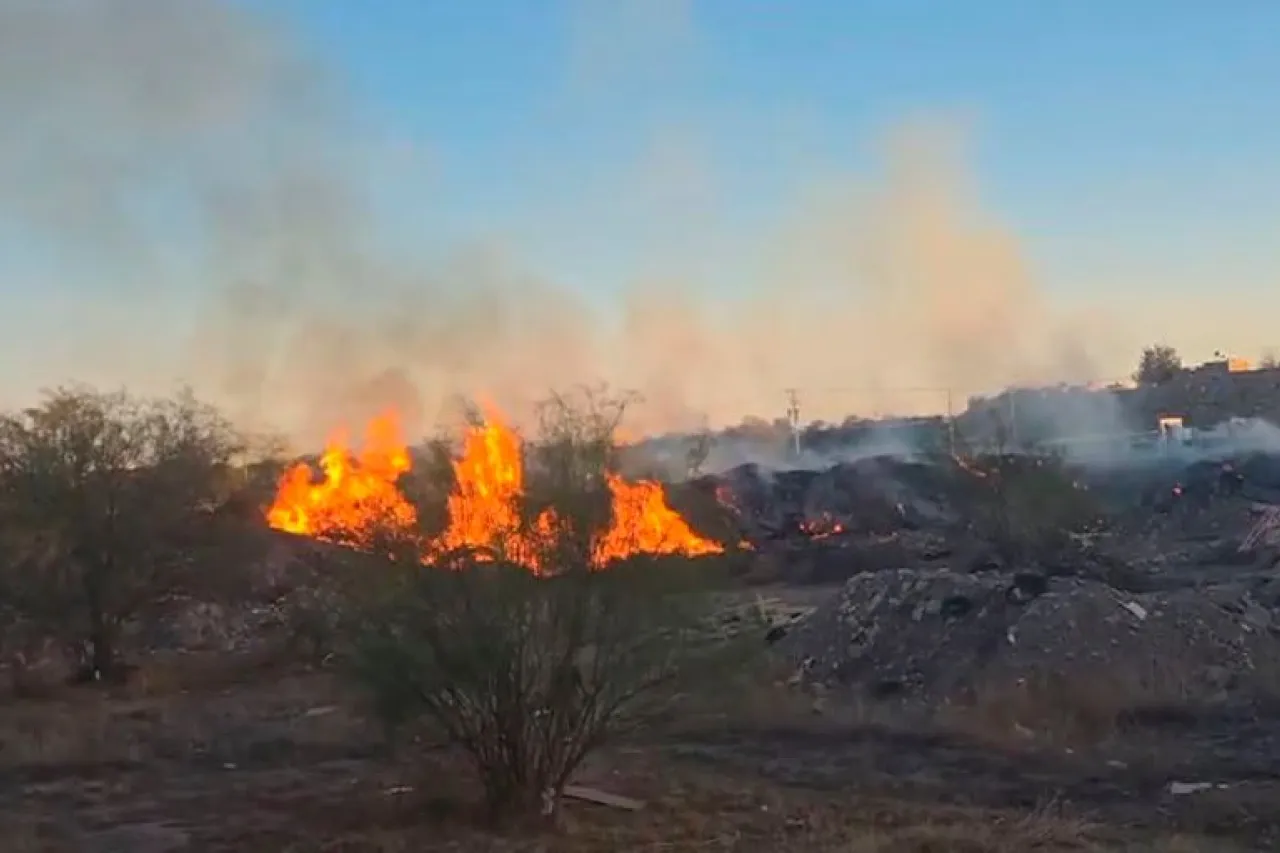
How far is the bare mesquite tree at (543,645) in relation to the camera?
12148 mm

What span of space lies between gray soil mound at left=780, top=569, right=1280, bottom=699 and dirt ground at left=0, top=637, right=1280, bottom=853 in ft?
6.68

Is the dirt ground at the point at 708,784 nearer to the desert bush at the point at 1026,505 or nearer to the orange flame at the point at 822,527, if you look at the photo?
the desert bush at the point at 1026,505

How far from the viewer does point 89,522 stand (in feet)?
83.6

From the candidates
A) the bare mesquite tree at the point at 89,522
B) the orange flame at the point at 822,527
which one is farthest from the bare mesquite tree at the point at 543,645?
the orange flame at the point at 822,527

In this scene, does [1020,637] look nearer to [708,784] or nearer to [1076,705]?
[1076,705]

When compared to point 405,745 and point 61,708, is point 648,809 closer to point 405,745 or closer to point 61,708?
point 405,745

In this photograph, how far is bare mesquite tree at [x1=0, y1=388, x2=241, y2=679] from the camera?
25.1 meters

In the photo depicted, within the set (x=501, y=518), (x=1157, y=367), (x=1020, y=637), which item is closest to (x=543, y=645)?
(x=501, y=518)

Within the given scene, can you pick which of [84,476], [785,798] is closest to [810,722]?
[785,798]

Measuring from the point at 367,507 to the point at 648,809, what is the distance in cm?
357

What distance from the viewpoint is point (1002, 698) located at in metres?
19.6

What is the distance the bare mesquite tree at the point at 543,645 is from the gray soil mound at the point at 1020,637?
9.48 meters

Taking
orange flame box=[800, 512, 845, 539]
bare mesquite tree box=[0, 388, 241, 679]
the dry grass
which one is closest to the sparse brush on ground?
the dry grass

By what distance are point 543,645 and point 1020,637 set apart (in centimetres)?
1123
